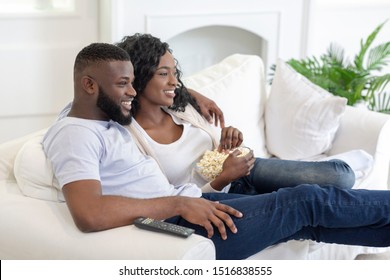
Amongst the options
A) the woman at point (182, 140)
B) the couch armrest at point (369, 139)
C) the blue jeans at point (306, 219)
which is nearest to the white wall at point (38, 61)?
the woman at point (182, 140)

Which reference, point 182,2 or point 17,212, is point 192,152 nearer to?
→ point 17,212

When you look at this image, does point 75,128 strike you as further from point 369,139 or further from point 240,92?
point 369,139

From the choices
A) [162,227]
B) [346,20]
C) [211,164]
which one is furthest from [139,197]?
[346,20]

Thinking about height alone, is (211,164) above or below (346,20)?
below

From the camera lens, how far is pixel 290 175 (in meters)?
2.37

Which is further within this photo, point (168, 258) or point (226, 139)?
point (226, 139)

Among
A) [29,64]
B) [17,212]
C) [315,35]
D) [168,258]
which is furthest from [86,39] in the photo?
[168,258]

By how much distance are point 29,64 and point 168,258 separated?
2.18 meters

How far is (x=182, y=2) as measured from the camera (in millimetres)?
3822

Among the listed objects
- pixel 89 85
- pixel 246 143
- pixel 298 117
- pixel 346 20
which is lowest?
pixel 246 143

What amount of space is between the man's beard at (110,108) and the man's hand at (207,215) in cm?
30

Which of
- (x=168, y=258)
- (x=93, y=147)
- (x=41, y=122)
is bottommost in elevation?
(x=41, y=122)

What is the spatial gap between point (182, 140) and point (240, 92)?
20.8 inches

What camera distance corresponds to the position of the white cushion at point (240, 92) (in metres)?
2.73
